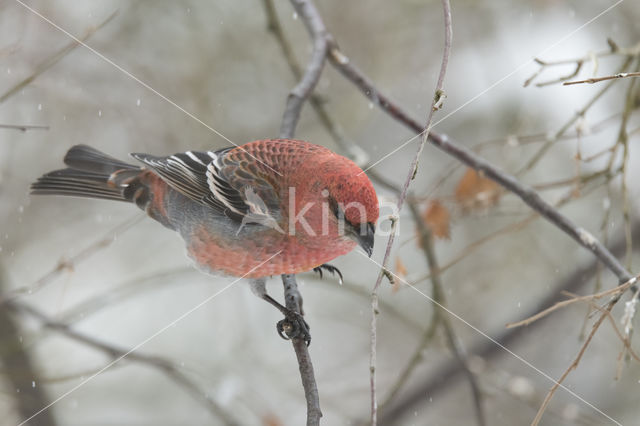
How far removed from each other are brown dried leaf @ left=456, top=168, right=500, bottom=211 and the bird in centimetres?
111

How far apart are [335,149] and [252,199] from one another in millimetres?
3348

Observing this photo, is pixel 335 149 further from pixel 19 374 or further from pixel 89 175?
pixel 19 374

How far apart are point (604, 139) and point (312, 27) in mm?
4082

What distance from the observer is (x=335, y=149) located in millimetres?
6328

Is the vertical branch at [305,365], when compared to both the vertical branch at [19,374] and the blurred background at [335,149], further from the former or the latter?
the blurred background at [335,149]

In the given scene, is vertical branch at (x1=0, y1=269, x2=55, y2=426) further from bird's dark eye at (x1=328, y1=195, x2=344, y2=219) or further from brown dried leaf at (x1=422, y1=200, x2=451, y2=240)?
brown dried leaf at (x1=422, y1=200, x2=451, y2=240)

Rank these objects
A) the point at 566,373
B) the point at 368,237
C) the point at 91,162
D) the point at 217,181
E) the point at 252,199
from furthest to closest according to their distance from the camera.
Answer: the point at 91,162 → the point at 217,181 → the point at 252,199 → the point at 368,237 → the point at 566,373

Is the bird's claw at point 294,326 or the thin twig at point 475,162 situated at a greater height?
the thin twig at point 475,162

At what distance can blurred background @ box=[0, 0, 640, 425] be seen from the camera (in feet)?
18.6

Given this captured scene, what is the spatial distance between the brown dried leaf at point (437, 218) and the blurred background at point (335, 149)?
3.49 feet

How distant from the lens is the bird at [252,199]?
2676 mm

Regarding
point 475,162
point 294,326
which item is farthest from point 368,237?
point 475,162

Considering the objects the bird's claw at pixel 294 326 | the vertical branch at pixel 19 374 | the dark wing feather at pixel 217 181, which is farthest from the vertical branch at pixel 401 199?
the vertical branch at pixel 19 374

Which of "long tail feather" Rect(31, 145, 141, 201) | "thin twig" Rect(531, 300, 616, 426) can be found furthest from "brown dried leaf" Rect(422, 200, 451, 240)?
"long tail feather" Rect(31, 145, 141, 201)
